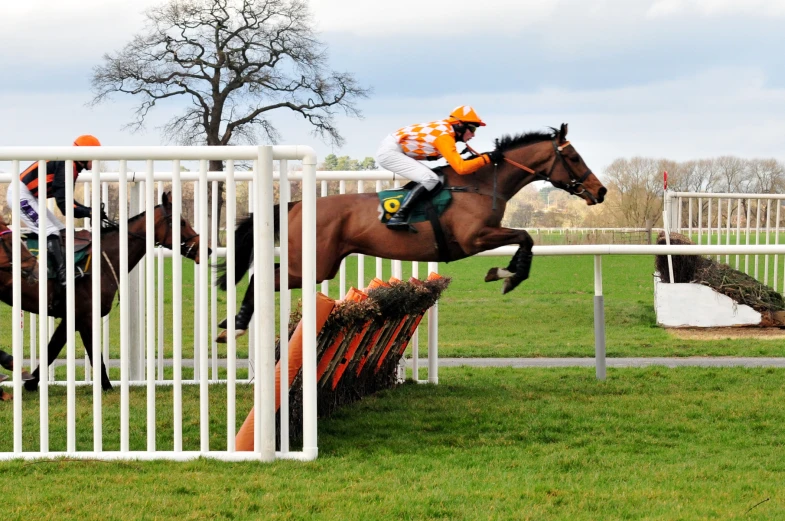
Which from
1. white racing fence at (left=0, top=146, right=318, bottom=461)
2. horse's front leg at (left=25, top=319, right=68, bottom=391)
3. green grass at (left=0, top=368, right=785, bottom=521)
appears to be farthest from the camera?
horse's front leg at (left=25, top=319, right=68, bottom=391)

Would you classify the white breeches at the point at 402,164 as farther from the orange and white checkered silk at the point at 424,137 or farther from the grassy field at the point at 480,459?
the grassy field at the point at 480,459

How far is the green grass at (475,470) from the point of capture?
3801 mm

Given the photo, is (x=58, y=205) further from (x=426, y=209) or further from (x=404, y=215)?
(x=426, y=209)

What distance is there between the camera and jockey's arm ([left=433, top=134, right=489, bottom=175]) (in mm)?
6480

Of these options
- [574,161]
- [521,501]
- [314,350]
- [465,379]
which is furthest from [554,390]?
[521,501]

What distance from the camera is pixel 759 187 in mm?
40000

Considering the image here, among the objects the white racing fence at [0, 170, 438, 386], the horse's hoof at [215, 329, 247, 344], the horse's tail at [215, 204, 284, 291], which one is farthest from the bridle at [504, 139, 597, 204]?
the horse's hoof at [215, 329, 247, 344]

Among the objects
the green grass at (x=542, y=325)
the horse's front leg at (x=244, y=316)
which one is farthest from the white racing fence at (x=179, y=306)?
the green grass at (x=542, y=325)

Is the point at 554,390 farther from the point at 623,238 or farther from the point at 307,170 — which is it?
the point at 623,238

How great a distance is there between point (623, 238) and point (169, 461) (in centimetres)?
3082

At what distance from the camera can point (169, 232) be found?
705 cm

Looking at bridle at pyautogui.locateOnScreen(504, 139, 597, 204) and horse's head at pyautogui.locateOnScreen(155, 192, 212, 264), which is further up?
bridle at pyautogui.locateOnScreen(504, 139, 597, 204)

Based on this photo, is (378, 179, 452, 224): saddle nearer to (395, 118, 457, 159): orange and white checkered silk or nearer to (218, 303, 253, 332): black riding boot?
(395, 118, 457, 159): orange and white checkered silk

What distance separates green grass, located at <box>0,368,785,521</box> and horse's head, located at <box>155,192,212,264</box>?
3.41 feet
